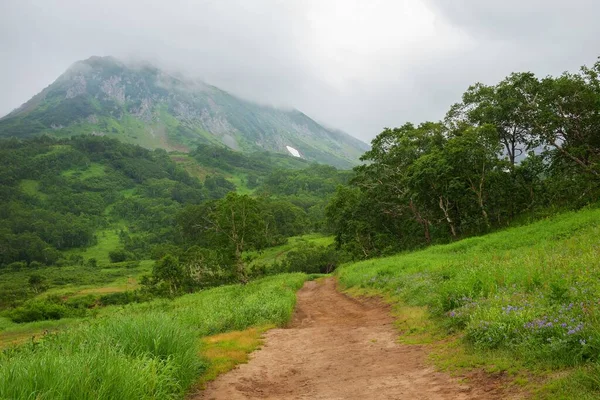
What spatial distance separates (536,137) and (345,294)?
82.0ft

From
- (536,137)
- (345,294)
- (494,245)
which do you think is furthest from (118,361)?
(536,137)

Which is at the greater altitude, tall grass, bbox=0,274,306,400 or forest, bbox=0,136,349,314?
tall grass, bbox=0,274,306,400

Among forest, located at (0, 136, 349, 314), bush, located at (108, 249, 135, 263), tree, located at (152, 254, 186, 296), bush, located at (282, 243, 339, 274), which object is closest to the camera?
forest, located at (0, 136, 349, 314)

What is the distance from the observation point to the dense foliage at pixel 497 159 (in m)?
32.3

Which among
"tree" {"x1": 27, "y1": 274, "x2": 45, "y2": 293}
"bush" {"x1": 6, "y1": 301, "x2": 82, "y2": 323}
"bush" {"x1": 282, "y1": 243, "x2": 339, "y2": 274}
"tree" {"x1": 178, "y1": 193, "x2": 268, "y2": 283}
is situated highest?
"tree" {"x1": 178, "y1": 193, "x2": 268, "y2": 283}

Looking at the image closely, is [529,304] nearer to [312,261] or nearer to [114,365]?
[114,365]

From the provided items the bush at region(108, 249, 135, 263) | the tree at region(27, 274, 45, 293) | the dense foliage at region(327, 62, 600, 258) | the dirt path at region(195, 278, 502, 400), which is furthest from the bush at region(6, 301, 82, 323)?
the bush at region(108, 249, 135, 263)

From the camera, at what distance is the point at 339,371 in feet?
29.8

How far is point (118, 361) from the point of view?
6.52m

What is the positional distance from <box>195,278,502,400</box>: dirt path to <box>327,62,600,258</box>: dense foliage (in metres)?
24.8

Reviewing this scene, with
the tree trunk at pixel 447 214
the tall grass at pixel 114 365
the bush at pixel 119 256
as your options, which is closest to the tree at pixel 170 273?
the tree trunk at pixel 447 214

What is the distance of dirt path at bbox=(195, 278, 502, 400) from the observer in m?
7.13

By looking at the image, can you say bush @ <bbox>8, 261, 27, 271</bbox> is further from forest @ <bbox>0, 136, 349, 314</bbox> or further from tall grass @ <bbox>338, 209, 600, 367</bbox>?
tall grass @ <bbox>338, 209, 600, 367</bbox>

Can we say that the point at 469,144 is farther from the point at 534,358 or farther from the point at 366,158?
the point at 534,358
